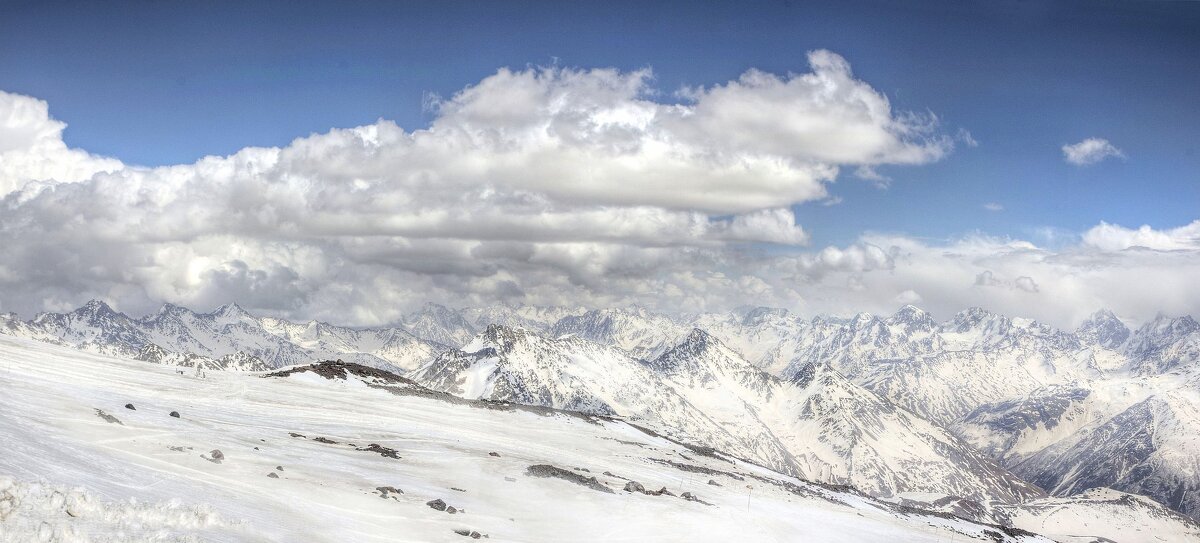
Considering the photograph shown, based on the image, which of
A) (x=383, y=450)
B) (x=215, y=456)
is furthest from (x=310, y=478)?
(x=383, y=450)

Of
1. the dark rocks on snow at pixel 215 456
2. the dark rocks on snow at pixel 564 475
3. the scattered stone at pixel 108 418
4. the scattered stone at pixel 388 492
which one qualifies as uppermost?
the scattered stone at pixel 108 418

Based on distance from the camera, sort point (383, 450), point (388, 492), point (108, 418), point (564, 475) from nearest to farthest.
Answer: point (388, 492), point (108, 418), point (383, 450), point (564, 475)

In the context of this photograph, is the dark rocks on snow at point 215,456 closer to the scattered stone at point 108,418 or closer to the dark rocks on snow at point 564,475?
the scattered stone at point 108,418

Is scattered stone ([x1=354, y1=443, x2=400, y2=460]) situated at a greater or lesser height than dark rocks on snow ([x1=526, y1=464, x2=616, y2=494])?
lesser

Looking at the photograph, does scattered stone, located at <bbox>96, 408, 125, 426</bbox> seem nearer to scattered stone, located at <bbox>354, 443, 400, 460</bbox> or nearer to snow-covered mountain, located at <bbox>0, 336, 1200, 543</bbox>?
snow-covered mountain, located at <bbox>0, 336, 1200, 543</bbox>

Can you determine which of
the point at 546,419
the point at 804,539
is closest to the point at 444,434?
the point at 804,539

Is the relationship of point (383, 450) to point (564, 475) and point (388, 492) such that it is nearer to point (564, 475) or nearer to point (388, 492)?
point (564, 475)

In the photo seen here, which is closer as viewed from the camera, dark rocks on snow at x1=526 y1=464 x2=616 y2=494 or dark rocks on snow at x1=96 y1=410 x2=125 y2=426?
dark rocks on snow at x1=96 y1=410 x2=125 y2=426

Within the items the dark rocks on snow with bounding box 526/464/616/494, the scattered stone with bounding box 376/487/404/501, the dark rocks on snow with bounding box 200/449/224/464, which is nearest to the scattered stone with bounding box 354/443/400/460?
the dark rocks on snow with bounding box 526/464/616/494

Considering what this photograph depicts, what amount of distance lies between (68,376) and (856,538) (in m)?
35.1

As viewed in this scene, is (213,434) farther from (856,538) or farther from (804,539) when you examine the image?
(856,538)

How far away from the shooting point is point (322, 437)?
38.1 meters

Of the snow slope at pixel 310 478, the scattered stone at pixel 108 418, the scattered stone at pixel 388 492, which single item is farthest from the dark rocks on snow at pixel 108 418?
the scattered stone at pixel 388 492

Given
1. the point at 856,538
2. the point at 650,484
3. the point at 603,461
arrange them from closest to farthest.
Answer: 1. the point at 856,538
2. the point at 650,484
3. the point at 603,461
